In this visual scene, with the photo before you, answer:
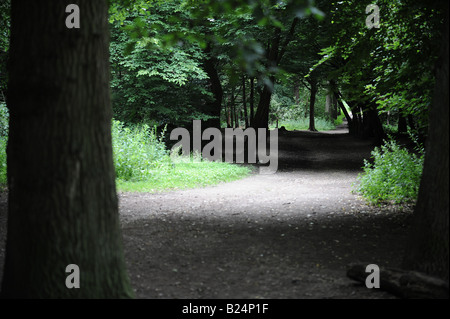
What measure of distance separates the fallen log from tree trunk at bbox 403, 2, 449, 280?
0.60ft

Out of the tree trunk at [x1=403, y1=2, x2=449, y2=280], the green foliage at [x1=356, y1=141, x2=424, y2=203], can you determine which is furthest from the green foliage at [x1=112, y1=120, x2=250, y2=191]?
the tree trunk at [x1=403, y1=2, x2=449, y2=280]

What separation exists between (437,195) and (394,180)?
213 inches

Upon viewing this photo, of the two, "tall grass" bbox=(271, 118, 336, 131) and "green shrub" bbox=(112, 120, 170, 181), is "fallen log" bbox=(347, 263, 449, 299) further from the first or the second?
"tall grass" bbox=(271, 118, 336, 131)

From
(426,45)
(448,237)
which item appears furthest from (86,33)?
(426,45)

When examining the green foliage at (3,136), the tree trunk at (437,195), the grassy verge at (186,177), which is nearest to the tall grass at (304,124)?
the grassy verge at (186,177)

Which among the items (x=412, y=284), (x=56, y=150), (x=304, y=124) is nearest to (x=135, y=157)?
(x=56, y=150)

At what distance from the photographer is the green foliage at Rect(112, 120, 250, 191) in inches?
439

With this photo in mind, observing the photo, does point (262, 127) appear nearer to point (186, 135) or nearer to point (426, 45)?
point (186, 135)

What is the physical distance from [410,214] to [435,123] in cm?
421

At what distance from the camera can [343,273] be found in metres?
4.56

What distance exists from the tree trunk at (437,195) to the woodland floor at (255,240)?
0.54 meters

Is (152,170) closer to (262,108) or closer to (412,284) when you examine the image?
(262,108)

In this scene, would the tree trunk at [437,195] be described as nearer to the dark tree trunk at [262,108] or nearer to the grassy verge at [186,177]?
the grassy verge at [186,177]
